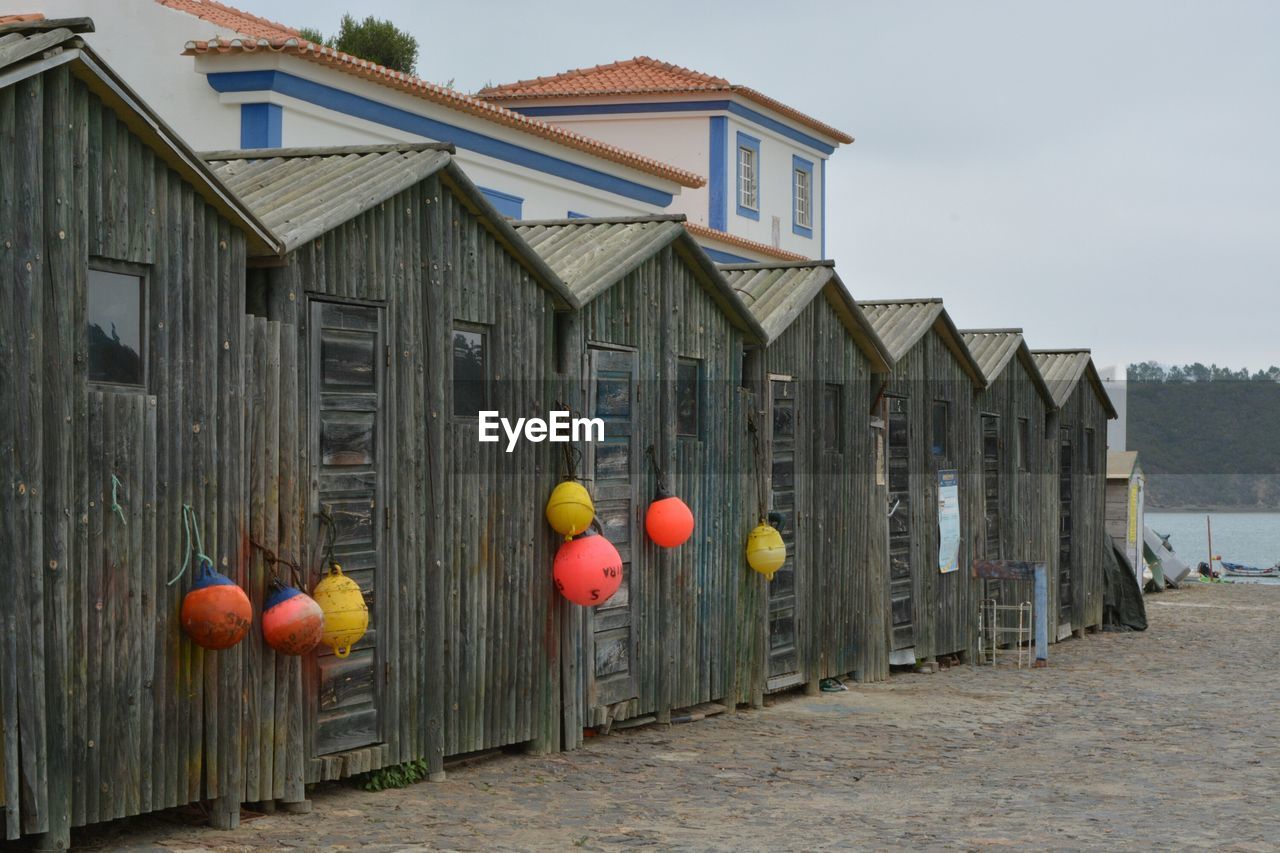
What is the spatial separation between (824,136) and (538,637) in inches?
1362

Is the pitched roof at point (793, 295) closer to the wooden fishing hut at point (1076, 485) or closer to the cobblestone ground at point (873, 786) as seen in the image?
the cobblestone ground at point (873, 786)

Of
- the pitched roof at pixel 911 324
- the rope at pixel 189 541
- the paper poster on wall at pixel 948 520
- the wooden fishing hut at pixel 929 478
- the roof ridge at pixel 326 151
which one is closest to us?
the rope at pixel 189 541

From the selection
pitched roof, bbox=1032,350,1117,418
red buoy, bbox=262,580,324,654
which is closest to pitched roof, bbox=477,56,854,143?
pitched roof, bbox=1032,350,1117,418

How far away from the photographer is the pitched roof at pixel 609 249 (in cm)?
1315

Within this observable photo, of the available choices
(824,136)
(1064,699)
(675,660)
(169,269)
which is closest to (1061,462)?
(1064,699)

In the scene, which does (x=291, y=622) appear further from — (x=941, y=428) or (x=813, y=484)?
(x=941, y=428)

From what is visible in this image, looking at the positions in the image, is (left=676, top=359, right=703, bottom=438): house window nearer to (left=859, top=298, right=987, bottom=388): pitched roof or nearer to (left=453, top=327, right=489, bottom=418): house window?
(left=453, top=327, right=489, bottom=418): house window

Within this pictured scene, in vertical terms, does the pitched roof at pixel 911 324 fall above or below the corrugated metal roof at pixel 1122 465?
above

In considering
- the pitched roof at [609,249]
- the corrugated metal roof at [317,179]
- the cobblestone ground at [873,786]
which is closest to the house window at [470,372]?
the pitched roof at [609,249]

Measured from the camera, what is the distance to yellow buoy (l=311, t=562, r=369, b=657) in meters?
9.91

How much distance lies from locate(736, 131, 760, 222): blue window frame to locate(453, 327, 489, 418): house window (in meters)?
29.4

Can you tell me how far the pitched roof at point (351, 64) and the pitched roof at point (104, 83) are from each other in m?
13.7

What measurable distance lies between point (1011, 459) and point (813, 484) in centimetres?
661

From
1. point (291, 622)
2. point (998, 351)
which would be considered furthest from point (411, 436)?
point (998, 351)
